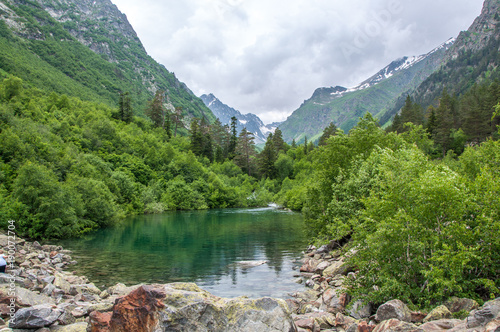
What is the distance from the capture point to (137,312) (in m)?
9.08

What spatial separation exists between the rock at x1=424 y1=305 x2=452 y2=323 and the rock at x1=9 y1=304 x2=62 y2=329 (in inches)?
503

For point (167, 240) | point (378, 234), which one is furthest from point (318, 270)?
point (167, 240)

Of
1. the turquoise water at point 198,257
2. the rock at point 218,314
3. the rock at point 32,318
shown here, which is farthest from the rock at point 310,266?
the rock at point 32,318

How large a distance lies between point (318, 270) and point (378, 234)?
40.1 ft

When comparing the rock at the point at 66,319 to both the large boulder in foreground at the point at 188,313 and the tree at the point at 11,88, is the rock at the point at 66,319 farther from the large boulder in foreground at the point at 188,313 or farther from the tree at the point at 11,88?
the tree at the point at 11,88

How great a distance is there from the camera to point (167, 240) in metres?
39.9

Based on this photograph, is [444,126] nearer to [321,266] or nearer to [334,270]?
[321,266]

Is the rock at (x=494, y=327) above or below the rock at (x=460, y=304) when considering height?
above

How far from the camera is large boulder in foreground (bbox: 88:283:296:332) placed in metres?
9.07

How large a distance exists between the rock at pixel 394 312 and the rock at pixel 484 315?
298 centimetres

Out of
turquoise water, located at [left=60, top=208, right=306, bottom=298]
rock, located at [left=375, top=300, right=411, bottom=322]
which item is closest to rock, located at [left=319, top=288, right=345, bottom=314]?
rock, located at [left=375, top=300, right=411, bottom=322]

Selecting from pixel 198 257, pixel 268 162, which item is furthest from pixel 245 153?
pixel 198 257

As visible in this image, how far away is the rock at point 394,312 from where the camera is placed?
11.5m

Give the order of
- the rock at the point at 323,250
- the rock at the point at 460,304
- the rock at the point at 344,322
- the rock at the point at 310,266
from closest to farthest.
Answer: the rock at the point at 460,304, the rock at the point at 344,322, the rock at the point at 310,266, the rock at the point at 323,250
